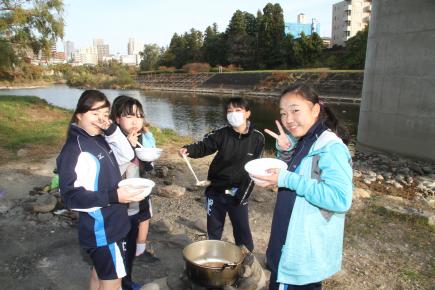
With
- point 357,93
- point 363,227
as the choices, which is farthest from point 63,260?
point 357,93

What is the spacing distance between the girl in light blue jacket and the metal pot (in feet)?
2.16

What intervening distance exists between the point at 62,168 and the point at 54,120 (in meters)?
11.9

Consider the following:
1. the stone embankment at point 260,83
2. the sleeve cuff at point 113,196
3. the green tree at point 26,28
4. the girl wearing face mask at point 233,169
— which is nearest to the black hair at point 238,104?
the girl wearing face mask at point 233,169

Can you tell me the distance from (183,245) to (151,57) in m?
83.1

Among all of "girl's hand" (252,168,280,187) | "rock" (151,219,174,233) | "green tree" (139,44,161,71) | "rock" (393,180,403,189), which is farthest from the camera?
"green tree" (139,44,161,71)

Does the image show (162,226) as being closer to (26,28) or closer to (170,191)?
(170,191)

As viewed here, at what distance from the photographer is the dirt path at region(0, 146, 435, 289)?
10.9ft

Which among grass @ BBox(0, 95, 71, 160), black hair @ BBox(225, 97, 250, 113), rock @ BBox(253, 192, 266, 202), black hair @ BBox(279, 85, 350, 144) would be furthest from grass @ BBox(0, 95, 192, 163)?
black hair @ BBox(279, 85, 350, 144)

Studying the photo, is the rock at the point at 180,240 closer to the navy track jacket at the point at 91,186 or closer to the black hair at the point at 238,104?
the black hair at the point at 238,104

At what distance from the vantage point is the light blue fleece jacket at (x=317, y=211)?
66.8 inches

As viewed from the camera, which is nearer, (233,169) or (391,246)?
(233,169)

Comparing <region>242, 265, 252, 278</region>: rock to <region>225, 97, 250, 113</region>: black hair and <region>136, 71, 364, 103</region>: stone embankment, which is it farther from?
<region>136, 71, 364, 103</region>: stone embankment

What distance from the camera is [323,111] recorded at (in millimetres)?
1987

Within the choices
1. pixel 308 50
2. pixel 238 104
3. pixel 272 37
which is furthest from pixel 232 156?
pixel 272 37
